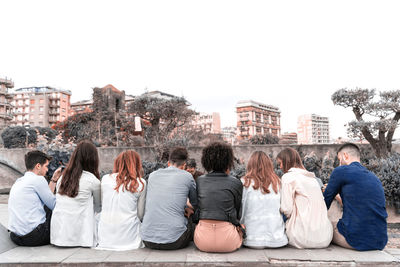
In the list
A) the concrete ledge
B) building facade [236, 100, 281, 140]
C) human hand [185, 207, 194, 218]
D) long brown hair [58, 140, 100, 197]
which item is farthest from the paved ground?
building facade [236, 100, 281, 140]

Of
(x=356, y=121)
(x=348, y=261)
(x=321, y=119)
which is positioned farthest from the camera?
(x=321, y=119)

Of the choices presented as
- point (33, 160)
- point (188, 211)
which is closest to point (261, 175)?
point (188, 211)

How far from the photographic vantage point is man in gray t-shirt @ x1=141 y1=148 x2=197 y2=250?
337cm

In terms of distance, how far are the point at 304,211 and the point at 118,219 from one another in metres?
2.06

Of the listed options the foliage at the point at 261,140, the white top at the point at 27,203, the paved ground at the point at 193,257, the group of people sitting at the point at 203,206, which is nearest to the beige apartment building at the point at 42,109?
the foliage at the point at 261,140

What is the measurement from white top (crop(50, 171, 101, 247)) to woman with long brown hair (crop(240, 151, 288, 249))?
1.77 m

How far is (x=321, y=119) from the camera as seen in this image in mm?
159375

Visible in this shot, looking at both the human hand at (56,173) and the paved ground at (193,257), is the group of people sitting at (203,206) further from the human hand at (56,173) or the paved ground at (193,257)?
the human hand at (56,173)

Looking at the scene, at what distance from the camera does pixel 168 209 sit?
339cm

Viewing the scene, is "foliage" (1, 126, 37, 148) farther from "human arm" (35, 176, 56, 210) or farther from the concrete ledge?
the concrete ledge

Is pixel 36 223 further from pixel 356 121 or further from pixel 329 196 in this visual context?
pixel 356 121

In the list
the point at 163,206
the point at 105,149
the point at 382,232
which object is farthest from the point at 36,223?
the point at 105,149

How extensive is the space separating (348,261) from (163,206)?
1.91 meters

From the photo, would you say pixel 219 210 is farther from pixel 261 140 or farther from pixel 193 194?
pixel 261 140
